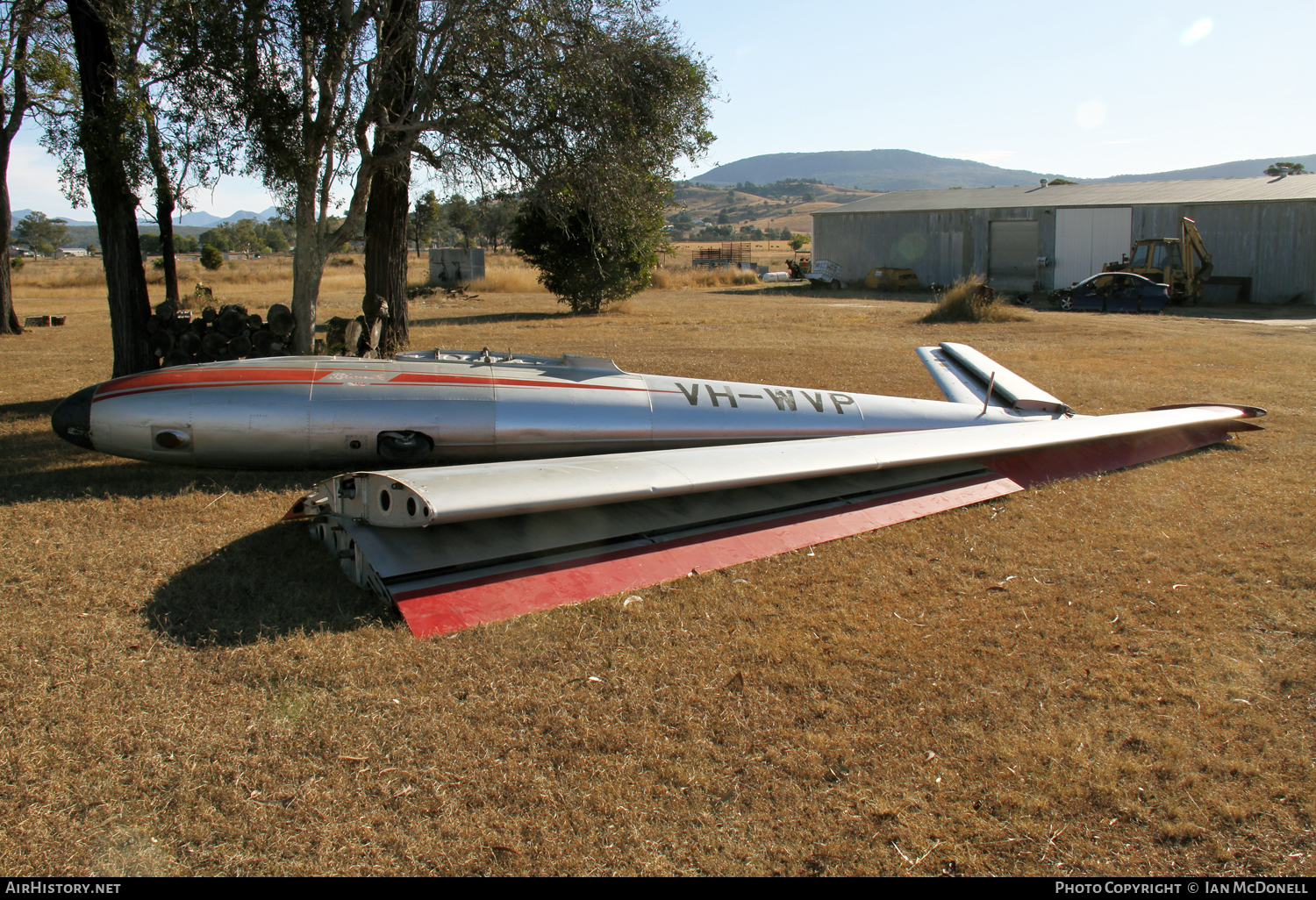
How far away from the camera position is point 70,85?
16.7m

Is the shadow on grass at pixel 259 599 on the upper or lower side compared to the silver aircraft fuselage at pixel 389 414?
lower

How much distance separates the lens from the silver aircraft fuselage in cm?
685

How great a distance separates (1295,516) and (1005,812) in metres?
→ 5.04

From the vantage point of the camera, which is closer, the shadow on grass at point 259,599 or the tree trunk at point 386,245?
the shadow on grass at point 259,599

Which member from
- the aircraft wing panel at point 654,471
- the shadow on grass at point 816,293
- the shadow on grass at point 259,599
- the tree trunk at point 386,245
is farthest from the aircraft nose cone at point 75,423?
the shadow on grass at point 816,293

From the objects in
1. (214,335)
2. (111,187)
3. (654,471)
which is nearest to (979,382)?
(654,471)

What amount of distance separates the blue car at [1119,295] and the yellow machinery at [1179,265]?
1.08m

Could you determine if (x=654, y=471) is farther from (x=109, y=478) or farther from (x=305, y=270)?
(x=305, y=270)

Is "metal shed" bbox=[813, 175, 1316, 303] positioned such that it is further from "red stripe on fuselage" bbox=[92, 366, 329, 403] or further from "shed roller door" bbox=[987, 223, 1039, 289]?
"red stripe on fuselage" bbox=[92, 366, 329, 403]

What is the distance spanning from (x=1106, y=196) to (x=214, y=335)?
37367 millimetres

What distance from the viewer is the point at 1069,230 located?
1359 inches

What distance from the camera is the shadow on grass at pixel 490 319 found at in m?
22.7

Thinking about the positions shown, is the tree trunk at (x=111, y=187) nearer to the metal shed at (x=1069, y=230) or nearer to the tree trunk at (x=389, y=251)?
the tree trunk at (x=389, y=251)

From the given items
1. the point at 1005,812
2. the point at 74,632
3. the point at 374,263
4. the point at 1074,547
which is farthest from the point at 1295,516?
the point at 374,263
